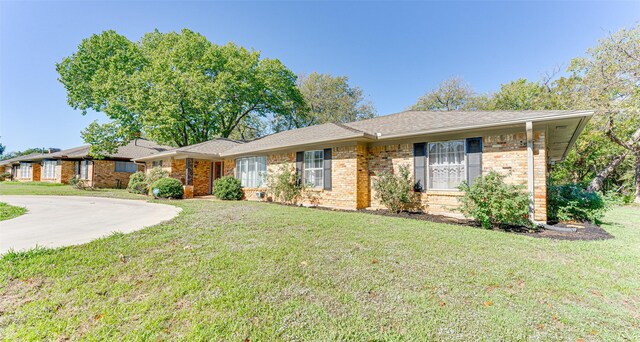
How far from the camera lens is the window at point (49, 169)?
925 inches

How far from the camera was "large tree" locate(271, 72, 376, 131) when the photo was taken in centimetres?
2964

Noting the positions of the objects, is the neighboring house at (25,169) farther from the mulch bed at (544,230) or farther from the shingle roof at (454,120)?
the mulch bed at (544,230)

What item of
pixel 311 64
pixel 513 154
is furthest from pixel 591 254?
pixel 311 64

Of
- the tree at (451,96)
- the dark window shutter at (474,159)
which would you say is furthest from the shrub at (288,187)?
the tree at (451,96)

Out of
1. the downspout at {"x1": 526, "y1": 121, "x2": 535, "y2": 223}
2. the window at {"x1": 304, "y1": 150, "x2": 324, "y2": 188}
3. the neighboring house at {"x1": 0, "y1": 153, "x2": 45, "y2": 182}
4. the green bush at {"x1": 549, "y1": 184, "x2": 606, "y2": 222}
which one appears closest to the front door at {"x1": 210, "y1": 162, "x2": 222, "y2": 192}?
the window at {"x1": 304, "y1": 150, "x2": 324, "y2": 188}

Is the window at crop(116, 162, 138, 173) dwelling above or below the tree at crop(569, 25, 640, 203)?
below

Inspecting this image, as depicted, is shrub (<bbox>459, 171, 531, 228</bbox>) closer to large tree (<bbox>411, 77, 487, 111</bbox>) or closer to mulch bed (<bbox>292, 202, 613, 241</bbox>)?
mulch bed (<bbox>292, 202, 613, 241</bbox>)

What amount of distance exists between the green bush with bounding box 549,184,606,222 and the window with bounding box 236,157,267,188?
11.1m

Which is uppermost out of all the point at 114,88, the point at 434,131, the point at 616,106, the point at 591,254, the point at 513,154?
the point at 114,88

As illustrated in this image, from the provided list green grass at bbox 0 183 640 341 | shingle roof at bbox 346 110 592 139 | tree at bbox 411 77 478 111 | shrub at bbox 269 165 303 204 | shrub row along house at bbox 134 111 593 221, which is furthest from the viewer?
tree at bbox 411 77 478 111

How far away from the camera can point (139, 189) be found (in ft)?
52.4

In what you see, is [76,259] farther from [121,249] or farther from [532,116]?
[532,116]

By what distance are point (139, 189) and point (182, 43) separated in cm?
1324

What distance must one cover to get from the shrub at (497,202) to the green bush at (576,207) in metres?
1.91
